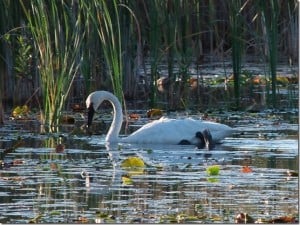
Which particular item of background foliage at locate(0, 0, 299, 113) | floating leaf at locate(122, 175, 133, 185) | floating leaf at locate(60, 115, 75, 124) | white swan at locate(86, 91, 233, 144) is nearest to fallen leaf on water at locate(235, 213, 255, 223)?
floating leaf at locate(122, 175, 133, 185)

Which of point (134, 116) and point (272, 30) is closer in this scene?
point (272, 30)

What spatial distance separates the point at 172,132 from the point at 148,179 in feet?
9.47

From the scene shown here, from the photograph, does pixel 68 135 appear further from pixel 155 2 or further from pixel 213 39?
pixel 213 39

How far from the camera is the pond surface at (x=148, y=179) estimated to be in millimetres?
7742

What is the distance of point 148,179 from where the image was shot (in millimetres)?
9383

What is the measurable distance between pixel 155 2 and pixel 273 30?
140cm

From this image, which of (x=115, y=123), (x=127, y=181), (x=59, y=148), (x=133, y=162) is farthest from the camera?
(x=115, y=123)

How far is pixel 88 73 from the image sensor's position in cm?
1398

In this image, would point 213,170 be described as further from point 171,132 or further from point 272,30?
point 272,30

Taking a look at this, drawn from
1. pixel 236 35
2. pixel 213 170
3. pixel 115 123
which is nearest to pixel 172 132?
pixel 115 123

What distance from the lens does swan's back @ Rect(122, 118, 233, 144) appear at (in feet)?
40.0

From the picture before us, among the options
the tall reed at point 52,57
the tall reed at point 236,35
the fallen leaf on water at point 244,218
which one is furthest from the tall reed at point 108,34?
the fallen leaf on water at point 244,218

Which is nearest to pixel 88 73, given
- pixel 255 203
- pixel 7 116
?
pixel 7 116

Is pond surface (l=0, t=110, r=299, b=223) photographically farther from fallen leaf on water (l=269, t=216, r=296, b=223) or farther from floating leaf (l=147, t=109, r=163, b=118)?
floating leaf (l=147, t=109, r=163, b=118)
